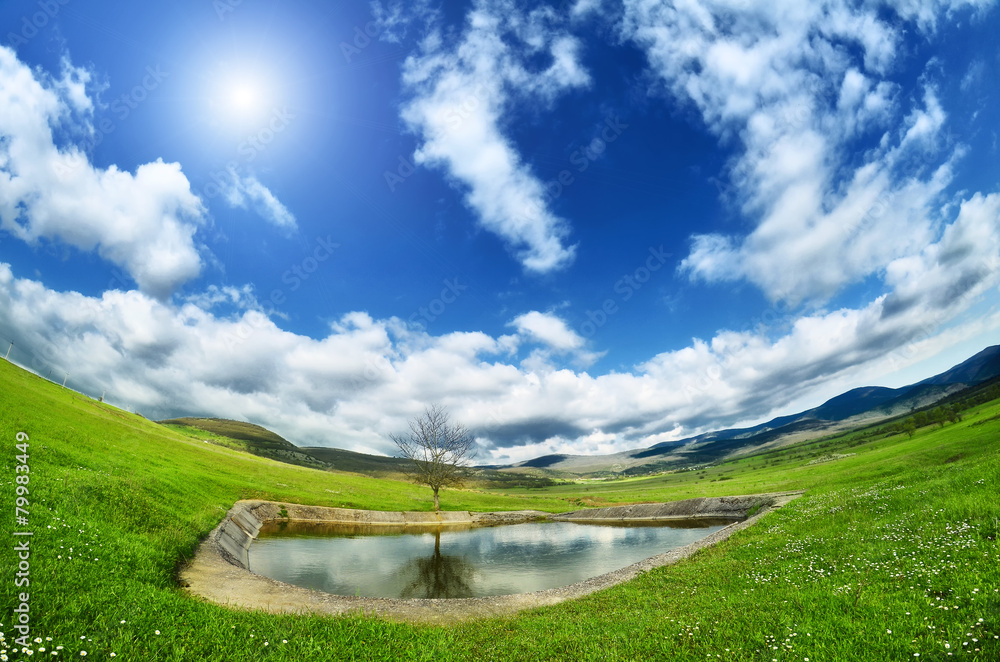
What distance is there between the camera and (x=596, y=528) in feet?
208

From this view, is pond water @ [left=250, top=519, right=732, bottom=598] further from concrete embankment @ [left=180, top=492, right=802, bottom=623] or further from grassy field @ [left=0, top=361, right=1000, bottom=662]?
grassy field @ [left=0, top=361, right=1000, bottom=662]

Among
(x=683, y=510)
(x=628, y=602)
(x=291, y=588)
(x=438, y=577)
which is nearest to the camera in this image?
(x=628, y=602)

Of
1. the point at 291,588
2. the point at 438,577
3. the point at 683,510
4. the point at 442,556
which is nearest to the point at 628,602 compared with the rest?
the point at 291,588

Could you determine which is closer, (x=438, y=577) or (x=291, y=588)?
(x=291, y=588)

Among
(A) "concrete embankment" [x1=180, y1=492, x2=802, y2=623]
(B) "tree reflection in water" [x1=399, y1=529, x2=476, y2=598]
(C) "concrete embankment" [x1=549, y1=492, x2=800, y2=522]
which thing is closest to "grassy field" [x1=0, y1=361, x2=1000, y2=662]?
(A) "concrete embankment" [x1=180, y1=492, x2=802, y2=623]

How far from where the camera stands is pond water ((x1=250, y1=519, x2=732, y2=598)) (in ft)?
86.5

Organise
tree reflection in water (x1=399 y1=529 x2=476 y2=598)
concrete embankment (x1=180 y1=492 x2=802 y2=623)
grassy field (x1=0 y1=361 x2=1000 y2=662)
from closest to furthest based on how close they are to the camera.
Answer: grassy field (x1=0 y1=361 x2=1000 y2=662) < concrete embankment (x1=180 y1=492 x2=802 y2=623) < tree reflection in water (x1=399 y1=529 x2=476 y2=598)

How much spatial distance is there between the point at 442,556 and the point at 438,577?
30.0 ft

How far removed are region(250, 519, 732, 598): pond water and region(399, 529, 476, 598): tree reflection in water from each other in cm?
7

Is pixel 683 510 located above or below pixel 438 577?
below

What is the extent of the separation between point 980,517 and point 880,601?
8.09 m

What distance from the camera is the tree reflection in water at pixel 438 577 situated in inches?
993

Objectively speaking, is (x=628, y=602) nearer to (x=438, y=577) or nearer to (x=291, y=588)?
(x=291, y=588)

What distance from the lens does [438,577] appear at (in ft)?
→ 97.4
